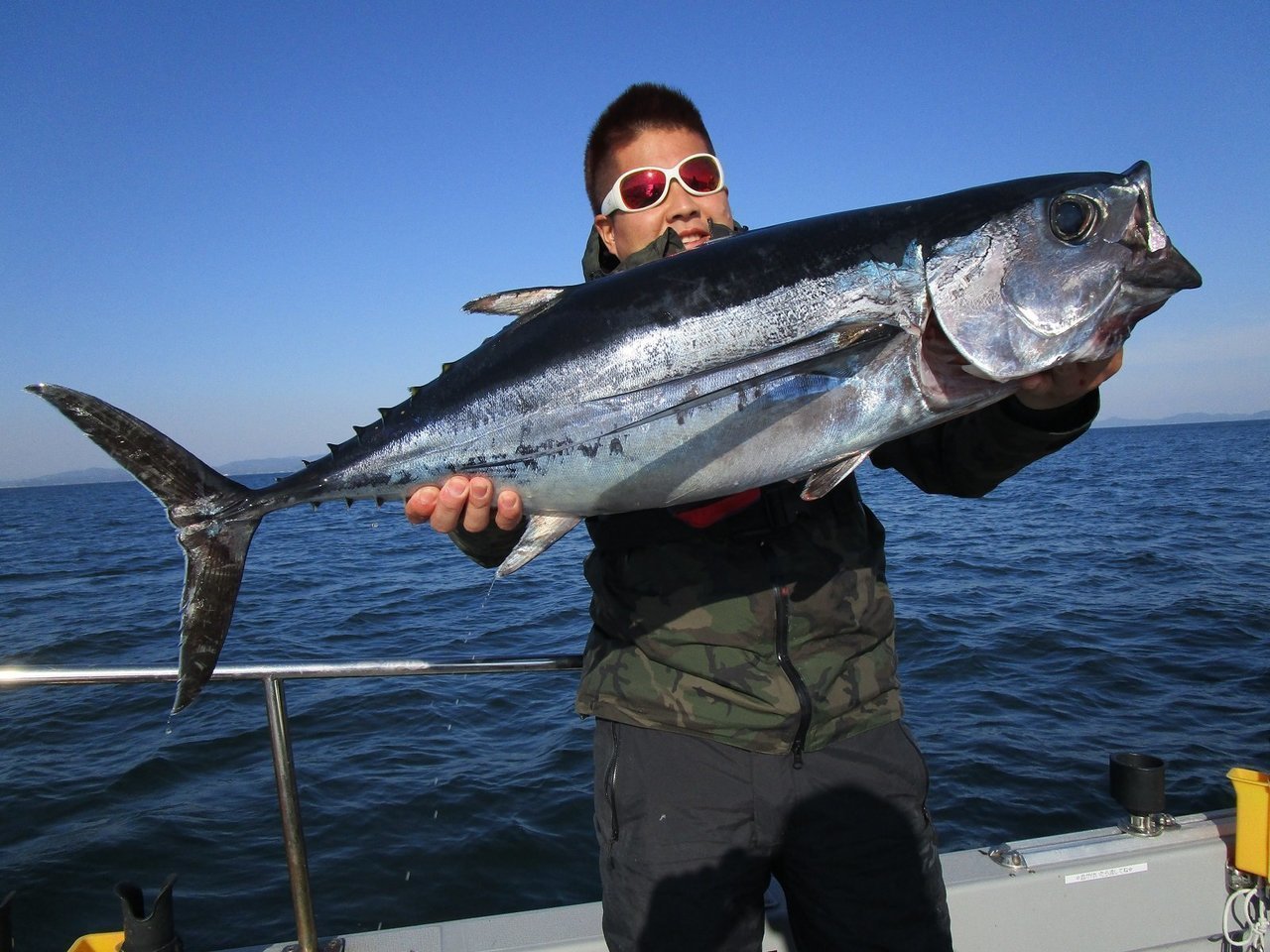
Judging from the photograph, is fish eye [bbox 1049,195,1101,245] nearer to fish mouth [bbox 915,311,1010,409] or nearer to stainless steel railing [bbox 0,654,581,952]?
fish mouth [bbox 915,311,1010,409]

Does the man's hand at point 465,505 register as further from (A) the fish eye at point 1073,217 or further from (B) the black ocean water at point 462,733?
(A) the fish eye at point 1073,217

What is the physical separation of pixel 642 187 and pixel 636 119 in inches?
15.9

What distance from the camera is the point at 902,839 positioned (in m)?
2.38

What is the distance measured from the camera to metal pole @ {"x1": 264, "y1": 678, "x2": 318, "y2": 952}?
10.0 ft

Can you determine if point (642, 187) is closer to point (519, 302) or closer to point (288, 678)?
point (519, 302)

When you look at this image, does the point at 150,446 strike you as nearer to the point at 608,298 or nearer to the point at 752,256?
the point at 608,298

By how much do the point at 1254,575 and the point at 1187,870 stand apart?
48.1 ft

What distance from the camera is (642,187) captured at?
3.21 m

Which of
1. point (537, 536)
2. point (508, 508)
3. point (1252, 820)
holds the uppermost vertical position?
point (508, 508)

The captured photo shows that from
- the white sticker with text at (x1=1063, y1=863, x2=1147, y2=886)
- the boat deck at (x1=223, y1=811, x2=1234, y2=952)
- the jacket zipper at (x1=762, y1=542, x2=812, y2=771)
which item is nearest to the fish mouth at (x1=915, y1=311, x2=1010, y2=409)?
the jacket zipper at (x1=762, y1=542, x2=812, y2=771)

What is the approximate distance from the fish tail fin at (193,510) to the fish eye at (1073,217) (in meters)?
2.68

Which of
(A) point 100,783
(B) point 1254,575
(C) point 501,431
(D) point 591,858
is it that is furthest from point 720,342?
(B) point 1254,575

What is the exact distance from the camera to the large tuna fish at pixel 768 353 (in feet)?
7.20

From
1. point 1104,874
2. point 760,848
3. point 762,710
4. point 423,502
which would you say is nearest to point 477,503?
point 423,502
